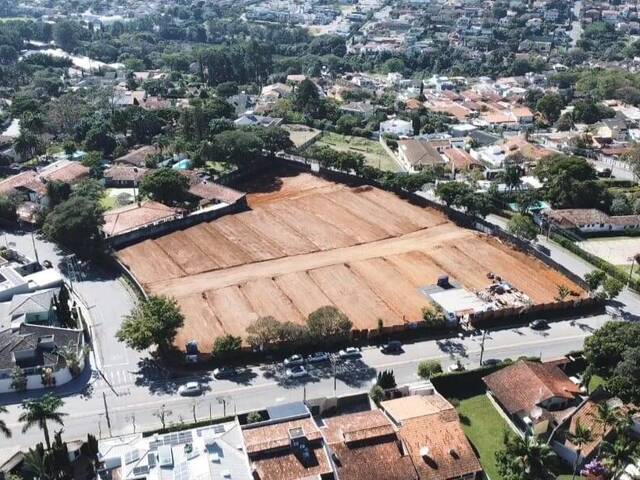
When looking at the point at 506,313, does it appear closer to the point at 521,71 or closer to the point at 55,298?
the point at 55,298

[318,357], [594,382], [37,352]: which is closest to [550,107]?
[594,382]

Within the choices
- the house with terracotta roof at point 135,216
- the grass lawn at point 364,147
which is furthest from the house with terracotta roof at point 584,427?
the grass lawn at point 364,147

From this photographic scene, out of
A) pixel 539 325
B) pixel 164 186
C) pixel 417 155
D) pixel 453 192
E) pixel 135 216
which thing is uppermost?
pixel 164 186

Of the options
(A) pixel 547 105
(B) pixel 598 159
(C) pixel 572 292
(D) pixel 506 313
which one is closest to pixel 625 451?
(D) pixel 506 313

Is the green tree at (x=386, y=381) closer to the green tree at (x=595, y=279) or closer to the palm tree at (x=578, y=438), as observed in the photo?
the palm tree at (x=578, y=438)

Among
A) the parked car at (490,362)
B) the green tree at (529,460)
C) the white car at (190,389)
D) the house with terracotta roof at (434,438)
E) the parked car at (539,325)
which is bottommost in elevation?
the parked car at (539,325)

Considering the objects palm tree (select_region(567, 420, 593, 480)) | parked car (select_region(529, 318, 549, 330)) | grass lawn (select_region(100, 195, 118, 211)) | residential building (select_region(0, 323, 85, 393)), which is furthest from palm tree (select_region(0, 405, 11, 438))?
grass lawn (select_region(100, 195, 118, 211))

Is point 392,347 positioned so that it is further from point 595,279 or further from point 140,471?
point 140,471
